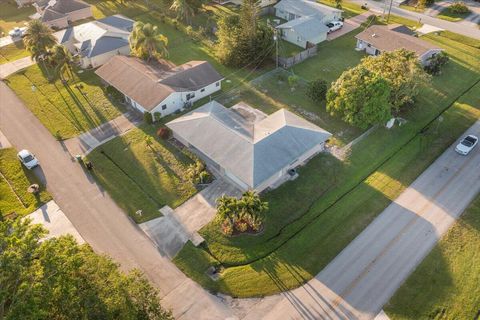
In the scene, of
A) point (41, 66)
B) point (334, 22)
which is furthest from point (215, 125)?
point (334, 22)

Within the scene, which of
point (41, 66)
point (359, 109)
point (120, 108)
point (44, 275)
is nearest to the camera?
point (44, 275)

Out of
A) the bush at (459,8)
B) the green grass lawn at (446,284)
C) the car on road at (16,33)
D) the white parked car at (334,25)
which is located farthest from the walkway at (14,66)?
the bush at (459,8)

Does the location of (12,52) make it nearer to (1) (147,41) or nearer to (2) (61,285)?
(1) (147,41)

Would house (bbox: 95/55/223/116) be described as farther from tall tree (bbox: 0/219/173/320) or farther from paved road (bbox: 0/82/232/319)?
tall tree (bbox: 0/219/173/320)

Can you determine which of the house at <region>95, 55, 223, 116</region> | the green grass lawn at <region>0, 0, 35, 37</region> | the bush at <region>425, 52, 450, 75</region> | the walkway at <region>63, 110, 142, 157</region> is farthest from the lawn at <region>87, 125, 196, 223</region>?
the green grass lawn at <region>0, 0, 35, 37</region>

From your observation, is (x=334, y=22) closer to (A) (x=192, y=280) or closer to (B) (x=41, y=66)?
(B) (x=41, y=66)

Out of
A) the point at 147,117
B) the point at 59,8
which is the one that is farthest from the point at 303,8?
the point at 59,8
